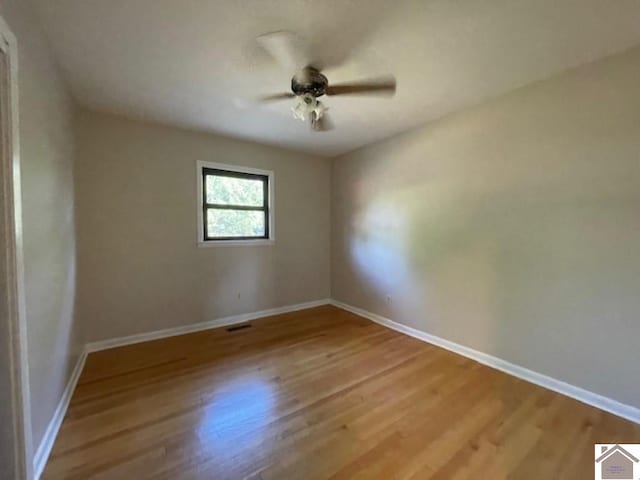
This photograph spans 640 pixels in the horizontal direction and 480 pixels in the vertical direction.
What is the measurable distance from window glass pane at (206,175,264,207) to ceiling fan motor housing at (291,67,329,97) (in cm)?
200

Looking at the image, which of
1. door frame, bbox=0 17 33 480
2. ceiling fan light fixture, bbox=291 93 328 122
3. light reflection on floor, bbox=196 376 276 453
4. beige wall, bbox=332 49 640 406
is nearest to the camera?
door frame, bbox=0 17 33 480

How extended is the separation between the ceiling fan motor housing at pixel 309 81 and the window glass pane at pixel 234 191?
2.00 metres

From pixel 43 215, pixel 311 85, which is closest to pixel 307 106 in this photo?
pixel 311 85

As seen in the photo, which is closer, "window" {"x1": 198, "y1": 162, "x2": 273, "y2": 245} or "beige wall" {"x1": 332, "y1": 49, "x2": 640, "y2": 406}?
"beige wall" {"x1": 332, "y1": 49, "x2": 640, "y2": 406}

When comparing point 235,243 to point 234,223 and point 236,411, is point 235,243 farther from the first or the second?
point 236,411

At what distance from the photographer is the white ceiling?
1453mm

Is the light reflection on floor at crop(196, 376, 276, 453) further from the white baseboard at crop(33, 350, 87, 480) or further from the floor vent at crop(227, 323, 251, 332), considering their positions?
the floor vent at crop(227, 323, 251, 332)

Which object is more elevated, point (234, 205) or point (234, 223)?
point (234, 205)

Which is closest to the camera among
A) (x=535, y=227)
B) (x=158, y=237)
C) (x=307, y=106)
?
(x=307, y=106)

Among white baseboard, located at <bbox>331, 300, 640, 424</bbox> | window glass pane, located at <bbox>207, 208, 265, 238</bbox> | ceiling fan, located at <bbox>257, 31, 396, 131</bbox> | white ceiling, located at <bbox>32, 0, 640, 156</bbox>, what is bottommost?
white baseboard, located at <bbox>331, 300, 640, 424</bbox>

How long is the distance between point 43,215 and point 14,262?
0.61 m

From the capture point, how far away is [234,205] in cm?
366

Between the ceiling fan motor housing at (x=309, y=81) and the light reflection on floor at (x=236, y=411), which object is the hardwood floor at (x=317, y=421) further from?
the ceiling fan motor housing at (x=309, y=81)

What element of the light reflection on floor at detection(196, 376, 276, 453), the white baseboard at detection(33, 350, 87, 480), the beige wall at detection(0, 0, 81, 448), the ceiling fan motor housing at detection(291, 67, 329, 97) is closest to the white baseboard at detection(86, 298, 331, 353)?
the white baseboard at detection(33, 350, 87, 480)
